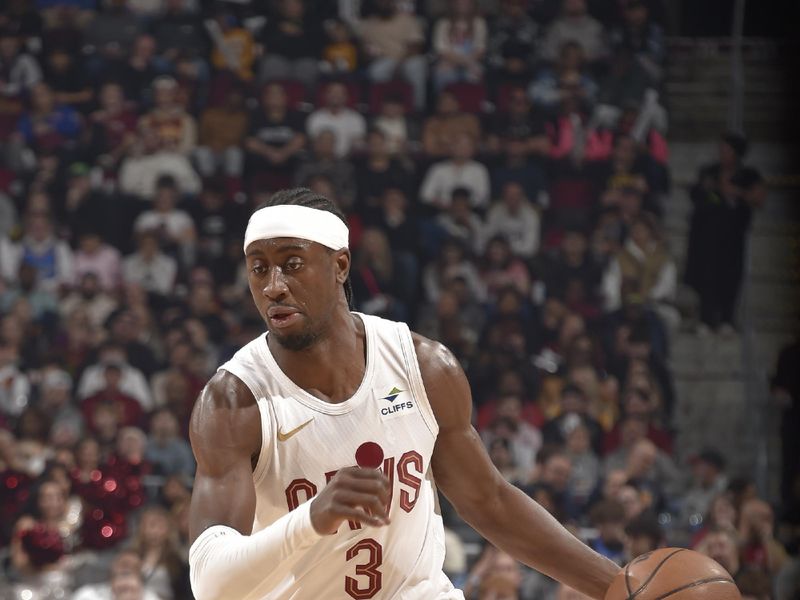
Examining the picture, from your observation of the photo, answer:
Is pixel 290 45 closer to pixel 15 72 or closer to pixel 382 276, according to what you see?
pixel 15 72

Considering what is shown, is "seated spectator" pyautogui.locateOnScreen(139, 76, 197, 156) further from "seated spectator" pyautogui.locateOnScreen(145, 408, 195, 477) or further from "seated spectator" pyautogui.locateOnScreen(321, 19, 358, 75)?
"seated spectator" pyautogui.locateOnScreen(145, 408, 195, 477)

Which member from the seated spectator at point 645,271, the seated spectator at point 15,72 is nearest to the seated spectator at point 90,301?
the seated spectator at point 15,72

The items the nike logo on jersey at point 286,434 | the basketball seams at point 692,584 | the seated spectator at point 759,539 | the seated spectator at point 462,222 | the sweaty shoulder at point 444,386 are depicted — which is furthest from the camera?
the seated spectator at point 462,222

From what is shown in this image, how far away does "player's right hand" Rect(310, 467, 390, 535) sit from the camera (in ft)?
10.7

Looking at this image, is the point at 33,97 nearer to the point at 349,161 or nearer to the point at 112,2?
the point at 112,2

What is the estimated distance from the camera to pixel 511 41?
13.0 m

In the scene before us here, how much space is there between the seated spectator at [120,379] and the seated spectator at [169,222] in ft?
3.96

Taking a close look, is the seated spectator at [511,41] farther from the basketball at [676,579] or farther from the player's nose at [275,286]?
the basketball at [676,579]

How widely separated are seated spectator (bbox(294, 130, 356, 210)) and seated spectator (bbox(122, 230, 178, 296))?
51.1 inches

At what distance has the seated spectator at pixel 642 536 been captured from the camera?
8516mm

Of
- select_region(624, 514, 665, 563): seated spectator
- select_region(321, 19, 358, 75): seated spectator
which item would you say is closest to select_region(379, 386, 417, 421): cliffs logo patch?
select_region(624, 514, 665, 563): seated spectator

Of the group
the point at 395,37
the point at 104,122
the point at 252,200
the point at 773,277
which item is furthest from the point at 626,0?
the point at 104,122

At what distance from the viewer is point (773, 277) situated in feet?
39.9

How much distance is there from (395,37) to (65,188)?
3.32 m
